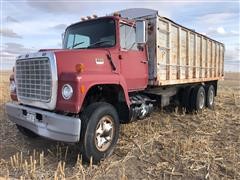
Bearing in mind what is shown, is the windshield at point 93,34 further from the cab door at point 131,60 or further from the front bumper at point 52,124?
the front bumper at point 52,124

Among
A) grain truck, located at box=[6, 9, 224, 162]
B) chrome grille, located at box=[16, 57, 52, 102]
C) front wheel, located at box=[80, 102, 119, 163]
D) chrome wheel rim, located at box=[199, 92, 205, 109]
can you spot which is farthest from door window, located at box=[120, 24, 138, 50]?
chrome wheel rim, located at box=[199, 92, 205, 109]

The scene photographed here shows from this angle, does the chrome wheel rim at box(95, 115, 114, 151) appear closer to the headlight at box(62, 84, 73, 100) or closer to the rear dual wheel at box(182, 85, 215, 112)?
the headlight at box(62, 84, 73, 100)

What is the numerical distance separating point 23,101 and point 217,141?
4.38 m

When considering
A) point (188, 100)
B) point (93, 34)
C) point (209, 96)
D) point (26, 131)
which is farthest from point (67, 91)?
point (209, 96)

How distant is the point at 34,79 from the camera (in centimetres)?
594

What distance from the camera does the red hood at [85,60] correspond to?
562 centimetres

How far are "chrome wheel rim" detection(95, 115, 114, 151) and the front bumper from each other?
61cm

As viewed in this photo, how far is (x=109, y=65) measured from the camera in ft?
21.2

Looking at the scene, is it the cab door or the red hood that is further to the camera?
the cab door

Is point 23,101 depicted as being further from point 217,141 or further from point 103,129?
point 217,141

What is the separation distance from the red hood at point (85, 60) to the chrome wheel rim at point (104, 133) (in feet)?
3.14

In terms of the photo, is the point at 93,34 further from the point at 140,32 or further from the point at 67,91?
the point at 67,91

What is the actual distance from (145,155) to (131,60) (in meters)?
2.14

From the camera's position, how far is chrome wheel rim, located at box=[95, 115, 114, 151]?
5.83m
